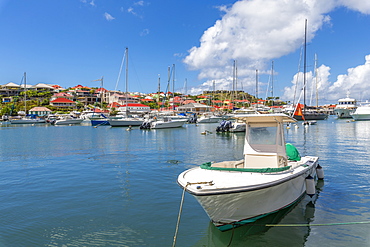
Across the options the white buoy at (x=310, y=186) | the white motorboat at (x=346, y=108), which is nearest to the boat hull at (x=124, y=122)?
the white buoy at (x=310, y=186)

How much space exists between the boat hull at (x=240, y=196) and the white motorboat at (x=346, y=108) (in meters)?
95.8

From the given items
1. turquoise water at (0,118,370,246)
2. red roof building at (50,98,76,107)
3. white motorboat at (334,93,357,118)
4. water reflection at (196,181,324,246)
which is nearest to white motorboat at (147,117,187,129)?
turquoise water at (0,118,370,246)

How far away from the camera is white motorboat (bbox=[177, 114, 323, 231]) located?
6.53m

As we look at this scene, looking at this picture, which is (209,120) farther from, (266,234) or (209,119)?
(266,234)

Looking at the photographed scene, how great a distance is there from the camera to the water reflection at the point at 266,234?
689 cm

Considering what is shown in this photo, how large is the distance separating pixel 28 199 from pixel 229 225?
8.30m

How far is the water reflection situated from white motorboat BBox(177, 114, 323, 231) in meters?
0.29

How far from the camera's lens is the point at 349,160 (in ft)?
59.5

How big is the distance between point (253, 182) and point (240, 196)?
1.78 ft

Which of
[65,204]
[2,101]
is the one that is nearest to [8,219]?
[65,204]

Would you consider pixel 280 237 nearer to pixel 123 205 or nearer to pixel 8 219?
pixel 123 205

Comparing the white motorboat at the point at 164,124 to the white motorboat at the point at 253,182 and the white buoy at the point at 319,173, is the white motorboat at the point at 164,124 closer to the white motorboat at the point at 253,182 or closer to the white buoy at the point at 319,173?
the white buoy at the point at 319,173

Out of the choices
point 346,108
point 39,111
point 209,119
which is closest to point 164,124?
point 209,119

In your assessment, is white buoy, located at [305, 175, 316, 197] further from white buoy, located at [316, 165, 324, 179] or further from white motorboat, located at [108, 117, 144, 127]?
white motorboat, located at [108, 117, 144, 127]
